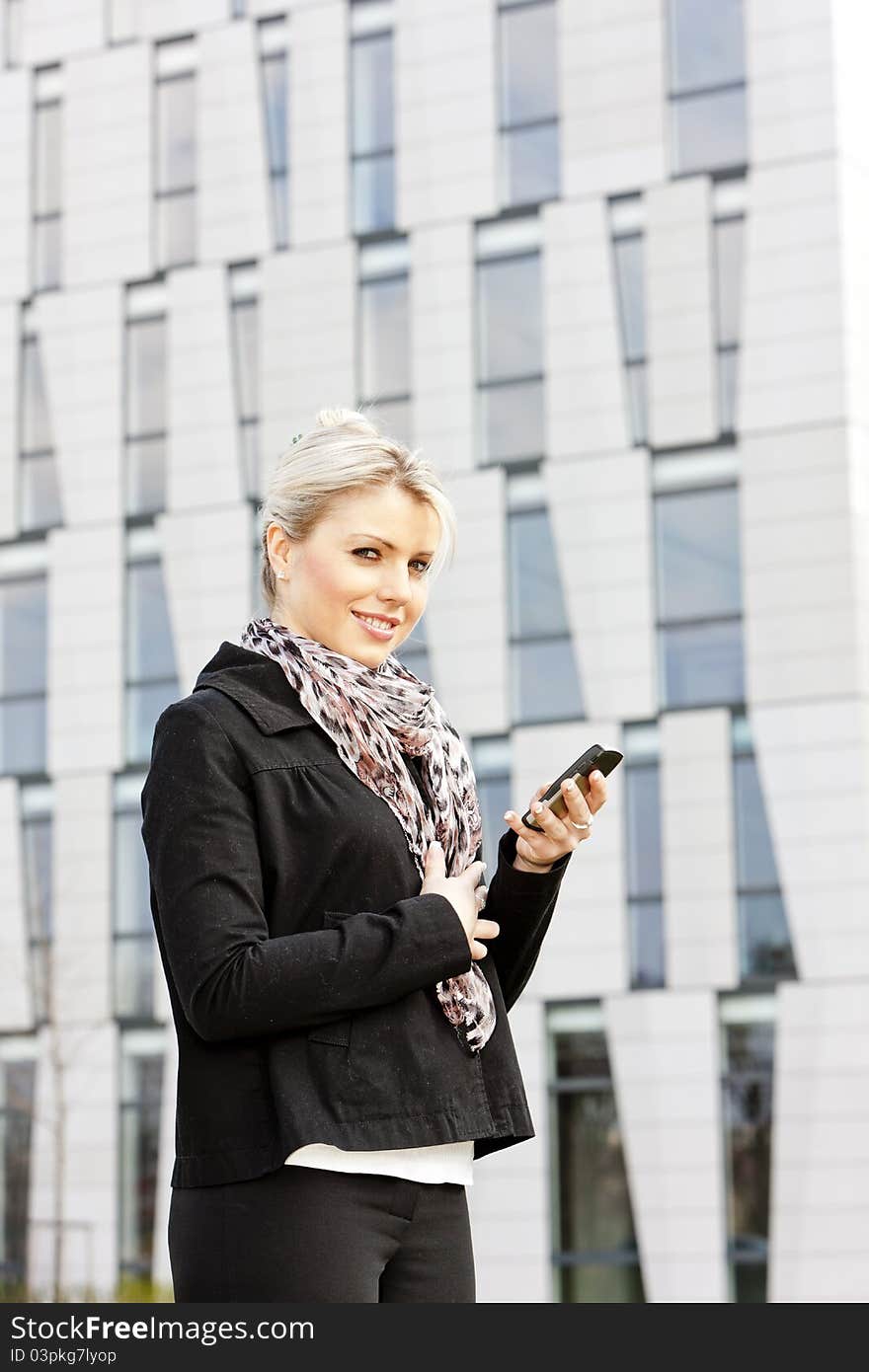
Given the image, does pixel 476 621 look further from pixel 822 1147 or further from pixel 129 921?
pixel 822 1147

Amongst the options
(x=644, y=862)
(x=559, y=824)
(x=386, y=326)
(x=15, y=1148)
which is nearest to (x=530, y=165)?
(x=386, y=326)

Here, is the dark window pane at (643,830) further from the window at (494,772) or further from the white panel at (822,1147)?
the white panel at (822,1147)

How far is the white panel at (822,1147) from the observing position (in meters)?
18.0

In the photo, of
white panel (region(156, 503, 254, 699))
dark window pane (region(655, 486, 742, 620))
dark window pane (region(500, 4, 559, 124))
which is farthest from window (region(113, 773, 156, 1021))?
dark window pane (region(500, 4, 559, 124))

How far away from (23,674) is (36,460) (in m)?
2.39

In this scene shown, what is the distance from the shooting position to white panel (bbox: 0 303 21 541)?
22.5 meters

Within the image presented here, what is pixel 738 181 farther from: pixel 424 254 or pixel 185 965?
pixel 185 965

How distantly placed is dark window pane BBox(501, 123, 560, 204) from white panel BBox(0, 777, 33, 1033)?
8.10 metres

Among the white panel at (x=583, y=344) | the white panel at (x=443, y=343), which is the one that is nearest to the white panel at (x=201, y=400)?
the white panel at (x=443, y=343)

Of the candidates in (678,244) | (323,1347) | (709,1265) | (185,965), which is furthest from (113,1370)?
(678,244)

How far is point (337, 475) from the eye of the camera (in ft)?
8.74

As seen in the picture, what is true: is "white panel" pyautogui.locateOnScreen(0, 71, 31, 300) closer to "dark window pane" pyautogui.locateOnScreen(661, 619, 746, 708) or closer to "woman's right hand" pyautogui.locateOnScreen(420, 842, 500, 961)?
"dark window pane" pyautogui.locateOnScreen(661, 619, 746, 708)

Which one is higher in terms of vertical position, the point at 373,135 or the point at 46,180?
Result: the point at 46,180

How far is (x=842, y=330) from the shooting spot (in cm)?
1884
